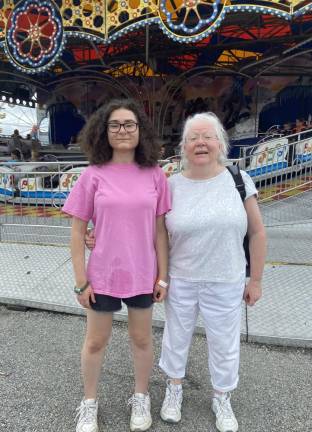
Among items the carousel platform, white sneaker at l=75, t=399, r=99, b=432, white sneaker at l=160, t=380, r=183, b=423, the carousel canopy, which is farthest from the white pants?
the carousel canopy

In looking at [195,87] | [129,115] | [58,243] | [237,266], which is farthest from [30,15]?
[195,87]

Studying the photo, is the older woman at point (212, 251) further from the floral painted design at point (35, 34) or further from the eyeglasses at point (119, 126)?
Answer: the floral painted design at point (35, 34)

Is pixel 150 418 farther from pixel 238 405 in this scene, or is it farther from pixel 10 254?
pixel 10 254

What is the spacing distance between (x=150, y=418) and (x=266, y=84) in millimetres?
16765

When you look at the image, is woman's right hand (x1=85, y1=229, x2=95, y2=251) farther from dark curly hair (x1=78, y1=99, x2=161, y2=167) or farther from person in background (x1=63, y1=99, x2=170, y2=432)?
dark curly hair (x1=78, y1=99, x2=161, y2=167)

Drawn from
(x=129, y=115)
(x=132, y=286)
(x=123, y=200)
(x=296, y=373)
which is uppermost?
(x=129, y=115)

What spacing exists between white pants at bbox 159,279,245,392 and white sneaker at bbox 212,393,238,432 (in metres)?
0.07

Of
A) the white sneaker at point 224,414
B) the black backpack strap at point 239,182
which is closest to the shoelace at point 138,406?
the white sneaker at point 224,414

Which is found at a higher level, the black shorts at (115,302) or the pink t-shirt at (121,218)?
the pink t-shirt at (121,218)

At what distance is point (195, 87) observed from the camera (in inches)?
674

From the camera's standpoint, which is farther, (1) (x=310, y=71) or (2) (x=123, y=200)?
(1) (x=310, y=71)

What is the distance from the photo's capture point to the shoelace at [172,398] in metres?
2.24

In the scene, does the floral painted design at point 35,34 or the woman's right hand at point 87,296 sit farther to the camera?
the floral painted design at point 35,34

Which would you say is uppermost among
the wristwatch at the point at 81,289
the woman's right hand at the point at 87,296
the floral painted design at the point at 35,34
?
the floral painted design at the point at 35,34
